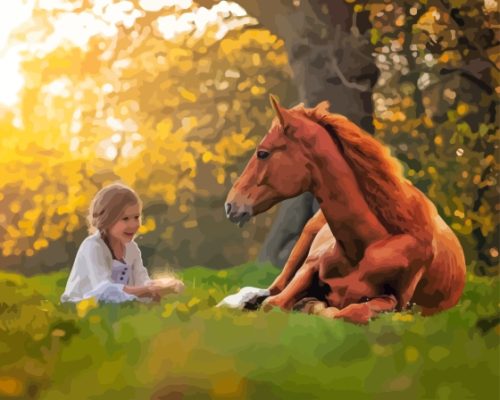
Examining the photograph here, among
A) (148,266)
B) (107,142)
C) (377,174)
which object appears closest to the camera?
(377,174)

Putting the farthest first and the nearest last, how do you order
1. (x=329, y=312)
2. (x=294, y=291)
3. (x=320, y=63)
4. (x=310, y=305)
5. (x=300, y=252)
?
(x=320, y=63) → (x=300, y=252) → (x=294, y=291) → (x=310, y=305) → (x=329, y=312)

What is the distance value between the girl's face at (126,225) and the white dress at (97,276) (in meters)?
0.06

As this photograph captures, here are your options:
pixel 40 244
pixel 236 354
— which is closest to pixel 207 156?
pixel 40 244

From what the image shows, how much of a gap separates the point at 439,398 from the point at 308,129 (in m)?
1.24

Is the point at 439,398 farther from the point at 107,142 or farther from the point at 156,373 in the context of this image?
the point at 107,142

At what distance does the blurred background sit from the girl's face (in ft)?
1.10

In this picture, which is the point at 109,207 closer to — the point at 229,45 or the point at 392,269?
the point at 392,269

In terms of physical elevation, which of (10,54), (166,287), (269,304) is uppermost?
(10,54)

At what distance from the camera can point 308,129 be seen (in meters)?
2.95

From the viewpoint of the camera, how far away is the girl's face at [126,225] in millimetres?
3057

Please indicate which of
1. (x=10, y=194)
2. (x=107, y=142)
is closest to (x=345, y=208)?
(x=107, y=142)

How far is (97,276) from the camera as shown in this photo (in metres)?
2.96

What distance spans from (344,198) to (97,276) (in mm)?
1043

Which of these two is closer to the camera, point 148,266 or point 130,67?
point 148,266
